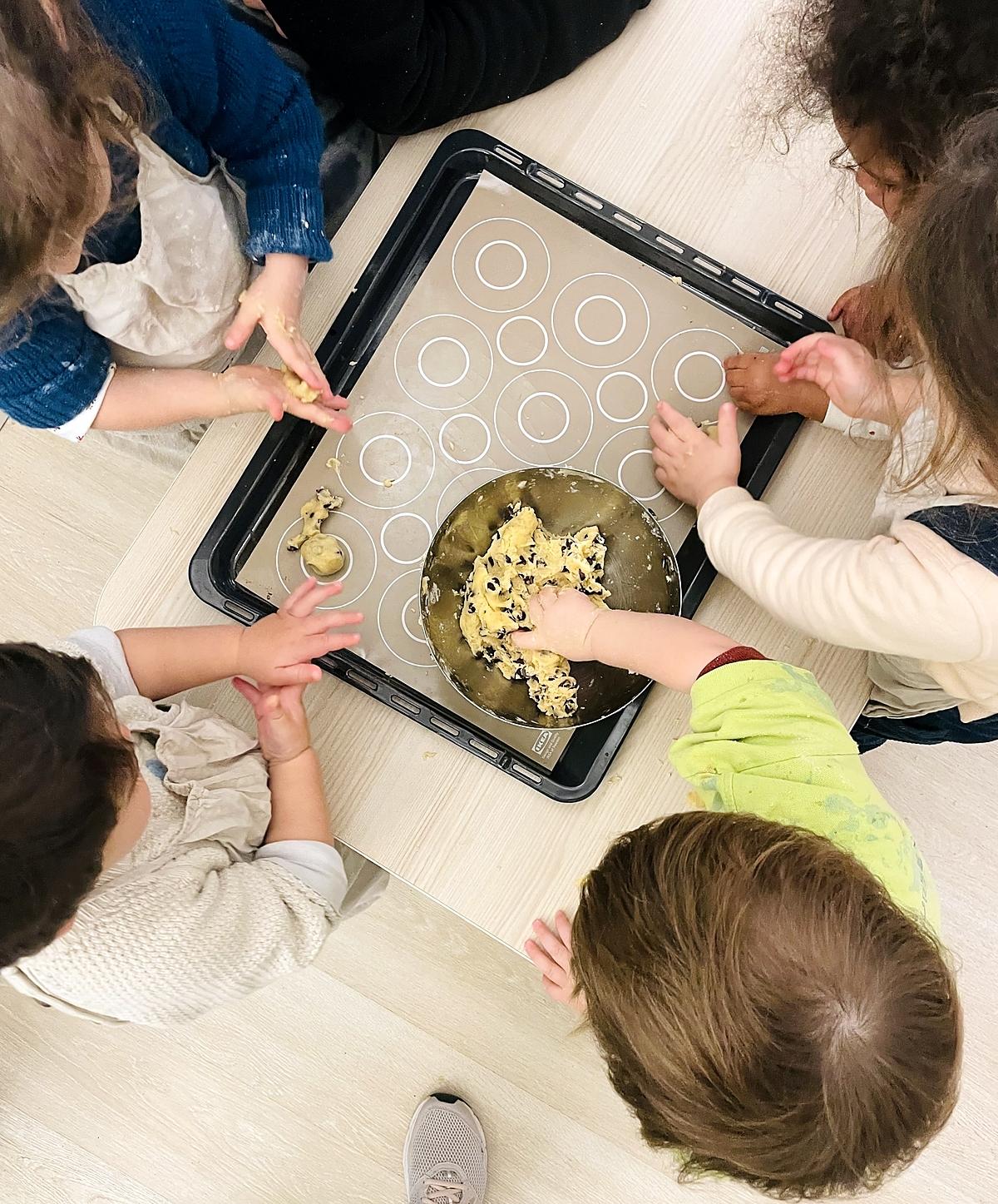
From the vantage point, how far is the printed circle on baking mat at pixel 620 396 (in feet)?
2.46

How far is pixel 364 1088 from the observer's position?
108 cm

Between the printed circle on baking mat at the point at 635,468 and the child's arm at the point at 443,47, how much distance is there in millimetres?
312

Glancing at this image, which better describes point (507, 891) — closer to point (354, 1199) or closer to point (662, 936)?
point (662, 936)

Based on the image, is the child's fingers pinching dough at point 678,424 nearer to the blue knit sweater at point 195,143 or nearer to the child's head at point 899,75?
the child's head at point 899,75

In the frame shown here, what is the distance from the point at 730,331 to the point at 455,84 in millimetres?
310

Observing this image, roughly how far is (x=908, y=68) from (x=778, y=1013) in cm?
59

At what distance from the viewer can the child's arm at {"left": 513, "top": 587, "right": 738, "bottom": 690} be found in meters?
0.65

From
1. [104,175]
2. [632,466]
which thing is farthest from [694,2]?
[104,175]

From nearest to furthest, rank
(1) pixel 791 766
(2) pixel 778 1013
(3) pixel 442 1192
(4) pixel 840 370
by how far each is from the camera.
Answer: (2) pixel 778 1013
(1) pixel 791 766
(4) pixel 840 370
(3) pixel 442 1192

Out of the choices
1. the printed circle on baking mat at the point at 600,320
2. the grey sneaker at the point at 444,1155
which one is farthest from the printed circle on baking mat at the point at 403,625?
the grey sneaker at the point at 444,1155

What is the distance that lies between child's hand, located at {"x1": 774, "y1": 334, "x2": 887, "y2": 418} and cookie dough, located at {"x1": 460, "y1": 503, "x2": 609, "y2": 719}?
0.22m

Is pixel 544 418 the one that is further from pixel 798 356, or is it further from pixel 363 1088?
pixel 363 1088

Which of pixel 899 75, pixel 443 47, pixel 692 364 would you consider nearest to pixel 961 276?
pixel 899 75

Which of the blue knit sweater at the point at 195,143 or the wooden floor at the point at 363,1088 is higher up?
the blue knit sweater at the point at 195,143
